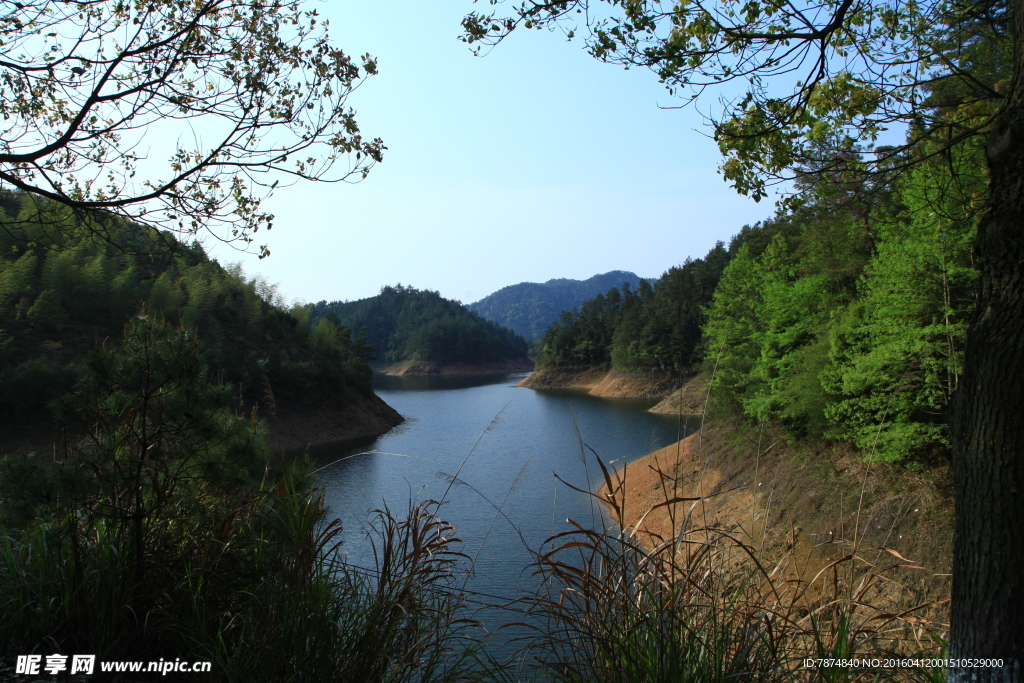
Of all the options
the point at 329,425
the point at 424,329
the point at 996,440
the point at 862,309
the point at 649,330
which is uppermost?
the point at 424,329

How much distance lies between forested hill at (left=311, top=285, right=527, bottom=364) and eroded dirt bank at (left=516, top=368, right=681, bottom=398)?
79.2 feet

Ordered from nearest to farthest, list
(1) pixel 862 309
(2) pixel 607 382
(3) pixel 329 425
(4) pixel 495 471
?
(1) pixel 862 309 → (4) pixel 495 471 → (3) pixel 329 425 → (2) pixel 607 382

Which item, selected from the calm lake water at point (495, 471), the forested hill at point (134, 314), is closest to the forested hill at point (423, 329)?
the forested hill at point (134, 314)

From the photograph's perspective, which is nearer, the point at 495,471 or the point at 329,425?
the point at 495,471

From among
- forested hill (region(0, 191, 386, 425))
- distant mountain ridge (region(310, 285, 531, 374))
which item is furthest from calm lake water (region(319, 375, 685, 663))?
distant mountain ridge (region(310, 285, 531, 374))

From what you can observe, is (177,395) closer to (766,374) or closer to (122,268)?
(766,374)

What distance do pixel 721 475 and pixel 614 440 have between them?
1245cm

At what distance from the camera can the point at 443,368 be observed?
292 ft

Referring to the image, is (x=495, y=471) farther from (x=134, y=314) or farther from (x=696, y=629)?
(x=134, y=314)

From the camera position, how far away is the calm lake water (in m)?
8.81

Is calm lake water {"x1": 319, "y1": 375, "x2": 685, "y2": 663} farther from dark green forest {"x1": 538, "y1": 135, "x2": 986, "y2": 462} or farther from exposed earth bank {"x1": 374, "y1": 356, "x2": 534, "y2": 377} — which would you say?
exposed earth bank {"x1": 374, "y1": 356, "x2": 534, "y2": 377}

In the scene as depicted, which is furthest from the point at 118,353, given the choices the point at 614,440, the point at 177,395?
the point at 614,440

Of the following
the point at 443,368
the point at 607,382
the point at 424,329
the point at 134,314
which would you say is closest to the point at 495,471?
the point at 134,314

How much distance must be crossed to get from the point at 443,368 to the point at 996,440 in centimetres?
8744
